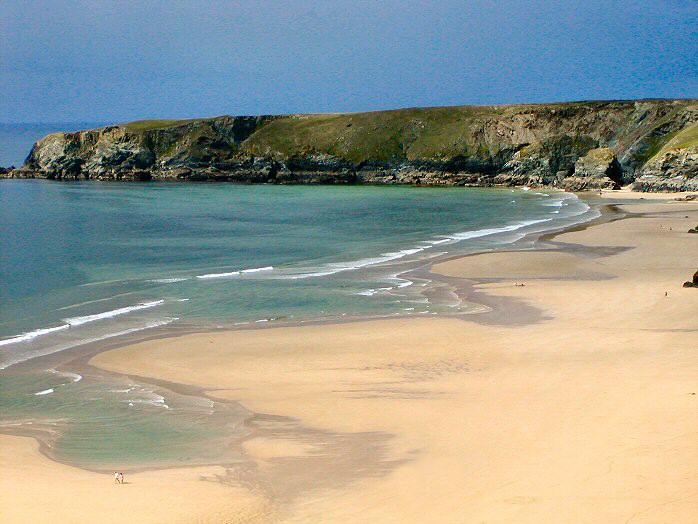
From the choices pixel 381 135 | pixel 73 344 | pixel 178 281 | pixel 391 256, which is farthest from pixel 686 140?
pixel 73 344

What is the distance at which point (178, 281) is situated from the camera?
31.3 m

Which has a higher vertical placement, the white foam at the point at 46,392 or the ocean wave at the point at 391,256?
the ocean wave at the point at 391,256

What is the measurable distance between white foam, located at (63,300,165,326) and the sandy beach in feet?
12.9

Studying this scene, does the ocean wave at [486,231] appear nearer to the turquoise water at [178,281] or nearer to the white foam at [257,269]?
the turquoise water at [178,281]

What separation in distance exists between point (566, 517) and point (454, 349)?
980 cm

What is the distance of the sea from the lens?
14398mm

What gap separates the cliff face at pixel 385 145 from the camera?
387ft

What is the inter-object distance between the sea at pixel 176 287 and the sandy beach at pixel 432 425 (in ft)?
2.86

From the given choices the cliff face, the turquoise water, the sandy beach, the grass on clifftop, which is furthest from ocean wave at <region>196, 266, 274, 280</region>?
the cliff face

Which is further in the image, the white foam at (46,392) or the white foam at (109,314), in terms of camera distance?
the white foam at (109,314)

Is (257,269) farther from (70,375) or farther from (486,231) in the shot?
(486,231)

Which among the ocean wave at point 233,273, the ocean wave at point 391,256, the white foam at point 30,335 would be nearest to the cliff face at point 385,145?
the ocean wave at point 391,256

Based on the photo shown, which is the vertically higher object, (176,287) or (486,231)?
(486,231)

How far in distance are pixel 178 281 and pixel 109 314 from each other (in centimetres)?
655
